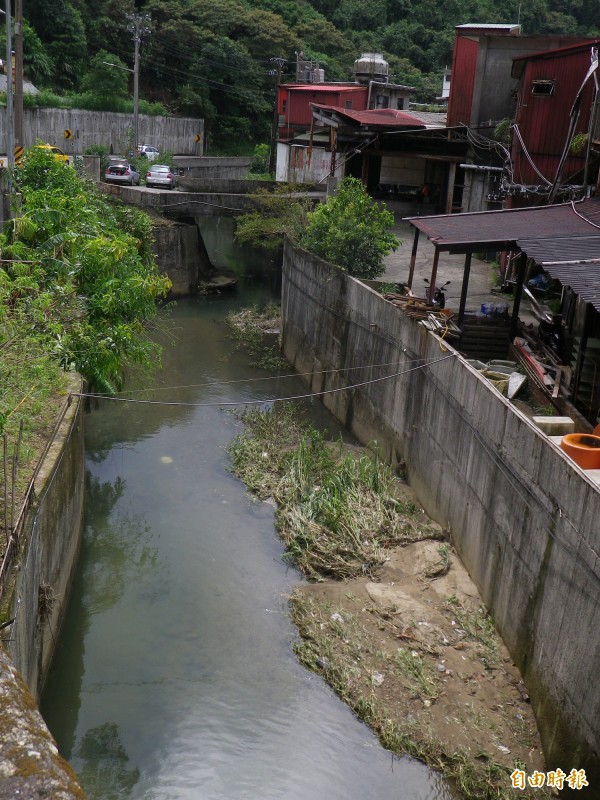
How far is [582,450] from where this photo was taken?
10930 millimetres

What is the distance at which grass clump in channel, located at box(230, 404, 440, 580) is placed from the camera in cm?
1459

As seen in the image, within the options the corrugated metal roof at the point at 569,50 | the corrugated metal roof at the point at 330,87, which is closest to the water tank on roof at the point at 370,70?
the corrugated metal roof at the point at 330,87

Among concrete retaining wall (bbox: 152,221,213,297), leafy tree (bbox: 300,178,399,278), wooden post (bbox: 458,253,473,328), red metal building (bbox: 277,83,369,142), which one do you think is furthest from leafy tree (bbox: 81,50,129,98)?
wooden post (bbox: 458,253,473,328)

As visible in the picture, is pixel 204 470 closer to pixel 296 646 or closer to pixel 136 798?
pixel 296 646

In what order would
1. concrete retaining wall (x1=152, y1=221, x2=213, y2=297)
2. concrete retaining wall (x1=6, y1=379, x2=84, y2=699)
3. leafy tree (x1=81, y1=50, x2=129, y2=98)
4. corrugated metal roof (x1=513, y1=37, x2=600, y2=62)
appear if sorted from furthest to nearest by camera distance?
leafy tree (x1=81, y1=50, x2=129, y2=98) → concrete retaining wall (x1=152, y1=221, x2=213, y2=297) → corrugated metal roof (x1=513, y1=37, x2=600, y2=62) → concrete retaining wall (x1=6, y1=379, x2=84, y2=699)

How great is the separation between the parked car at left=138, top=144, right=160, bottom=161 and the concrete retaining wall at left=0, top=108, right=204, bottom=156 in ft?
2.98

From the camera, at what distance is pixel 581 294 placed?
11859 mm

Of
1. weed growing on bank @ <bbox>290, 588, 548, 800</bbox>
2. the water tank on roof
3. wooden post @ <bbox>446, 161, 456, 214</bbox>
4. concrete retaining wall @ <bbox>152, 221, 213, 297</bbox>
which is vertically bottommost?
weed growing on bank @ <bbox>290, 588, 548, 800</bbox>

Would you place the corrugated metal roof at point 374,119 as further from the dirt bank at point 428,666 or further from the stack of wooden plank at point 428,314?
the dirt bank at point 428,666

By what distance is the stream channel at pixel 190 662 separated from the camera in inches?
402

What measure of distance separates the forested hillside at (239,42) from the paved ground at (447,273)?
105 ft

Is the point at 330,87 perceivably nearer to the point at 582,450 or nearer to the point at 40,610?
the point at 582,450

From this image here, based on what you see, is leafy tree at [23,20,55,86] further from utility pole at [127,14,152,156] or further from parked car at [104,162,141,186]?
parked car at [104,162,141,186]

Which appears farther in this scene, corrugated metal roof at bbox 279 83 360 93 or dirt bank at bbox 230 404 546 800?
corrugated metal roof at bbox 279 83 360 93
